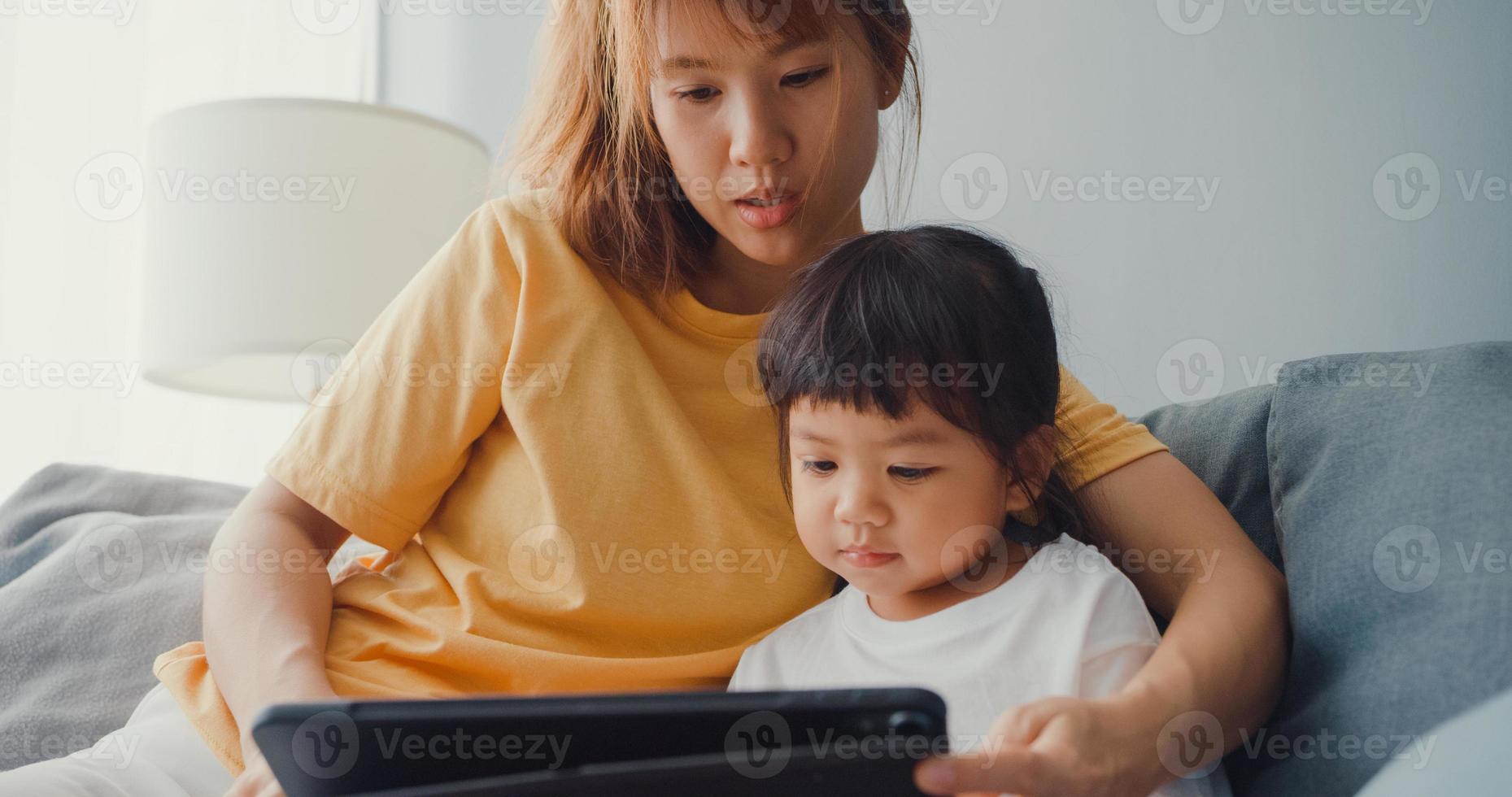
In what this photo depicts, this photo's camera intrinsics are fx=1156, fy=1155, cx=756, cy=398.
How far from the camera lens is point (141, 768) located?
2.85ft

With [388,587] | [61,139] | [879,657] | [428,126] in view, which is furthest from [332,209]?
[879,657]

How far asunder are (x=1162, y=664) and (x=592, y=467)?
1.56 feet

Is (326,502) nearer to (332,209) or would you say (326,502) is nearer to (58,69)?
(332,209)

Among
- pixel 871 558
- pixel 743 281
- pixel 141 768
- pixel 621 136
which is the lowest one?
pixel 141 768

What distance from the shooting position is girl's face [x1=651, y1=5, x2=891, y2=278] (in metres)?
0.96

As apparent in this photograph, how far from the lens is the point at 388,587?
1.02 meters

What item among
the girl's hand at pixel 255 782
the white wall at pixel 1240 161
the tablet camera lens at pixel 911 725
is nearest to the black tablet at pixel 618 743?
the tablet camera lens at pixel 911 725

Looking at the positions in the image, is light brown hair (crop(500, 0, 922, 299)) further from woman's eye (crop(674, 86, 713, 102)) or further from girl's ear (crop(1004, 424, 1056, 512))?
girl's ear (crop(1004, 424, 1056, 512))

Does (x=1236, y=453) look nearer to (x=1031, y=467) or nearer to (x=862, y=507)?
(x=1031, y=467)

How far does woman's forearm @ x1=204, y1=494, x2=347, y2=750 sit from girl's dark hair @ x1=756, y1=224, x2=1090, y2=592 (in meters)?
0.41

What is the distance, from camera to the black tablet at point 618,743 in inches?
20.8

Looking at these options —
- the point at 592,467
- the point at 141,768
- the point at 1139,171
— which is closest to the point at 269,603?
the point at 141,768

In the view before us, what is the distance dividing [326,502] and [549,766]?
44 centimetres

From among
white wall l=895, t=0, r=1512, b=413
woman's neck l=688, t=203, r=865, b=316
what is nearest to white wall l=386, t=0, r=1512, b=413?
white wall l=895, t=0, r=1512, b=413
